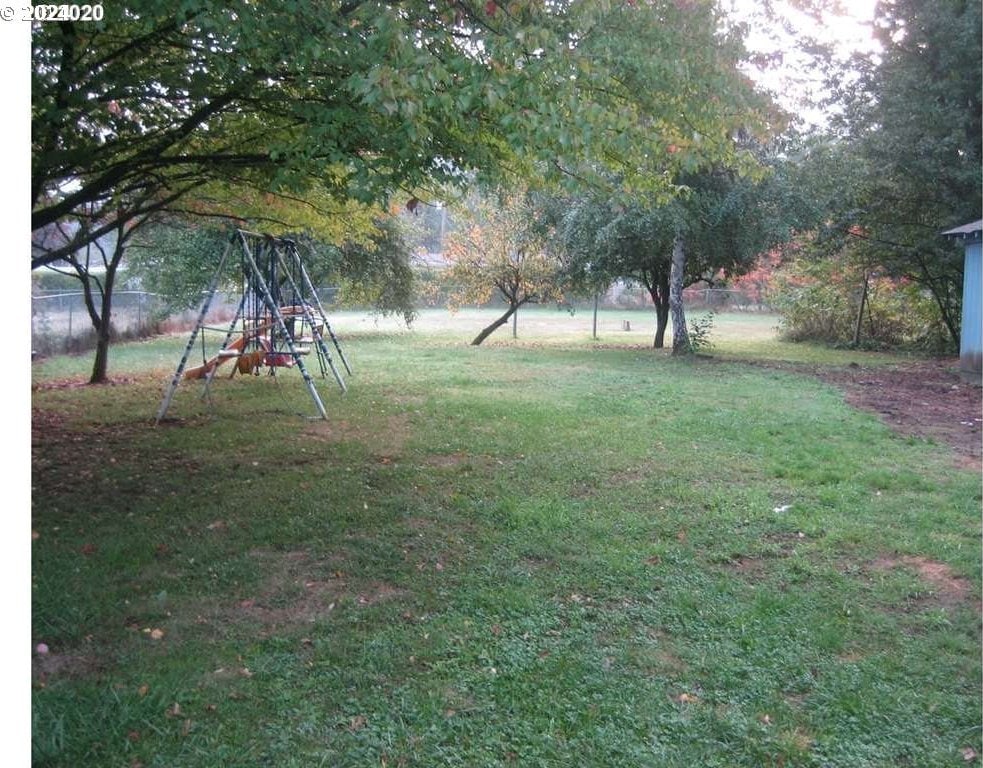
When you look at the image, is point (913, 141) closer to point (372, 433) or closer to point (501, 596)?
point (372, 433)

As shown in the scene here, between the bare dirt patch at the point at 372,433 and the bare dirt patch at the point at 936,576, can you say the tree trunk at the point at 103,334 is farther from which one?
the bare dirt patch at the point at 936,576

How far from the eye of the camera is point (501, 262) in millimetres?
20375

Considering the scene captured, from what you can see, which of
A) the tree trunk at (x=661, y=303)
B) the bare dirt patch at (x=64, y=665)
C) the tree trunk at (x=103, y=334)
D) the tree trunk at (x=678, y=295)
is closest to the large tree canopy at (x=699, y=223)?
the tree trunk at (x=678, y=295)

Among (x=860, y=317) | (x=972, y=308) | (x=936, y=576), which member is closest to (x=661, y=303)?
(x=860, y=317)

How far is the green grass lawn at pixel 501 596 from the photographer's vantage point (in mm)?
2855

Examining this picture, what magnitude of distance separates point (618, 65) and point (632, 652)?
383 cm

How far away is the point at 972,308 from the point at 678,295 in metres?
5.31

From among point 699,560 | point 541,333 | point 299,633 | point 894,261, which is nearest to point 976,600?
point 699,560

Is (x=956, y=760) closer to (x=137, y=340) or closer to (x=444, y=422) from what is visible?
(x=444, y=422)

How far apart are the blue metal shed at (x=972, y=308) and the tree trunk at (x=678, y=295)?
4669mm

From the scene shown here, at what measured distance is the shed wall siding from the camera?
42.1ft

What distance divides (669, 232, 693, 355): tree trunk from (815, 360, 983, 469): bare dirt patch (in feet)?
9.90

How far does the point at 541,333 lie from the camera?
83.9 ft
